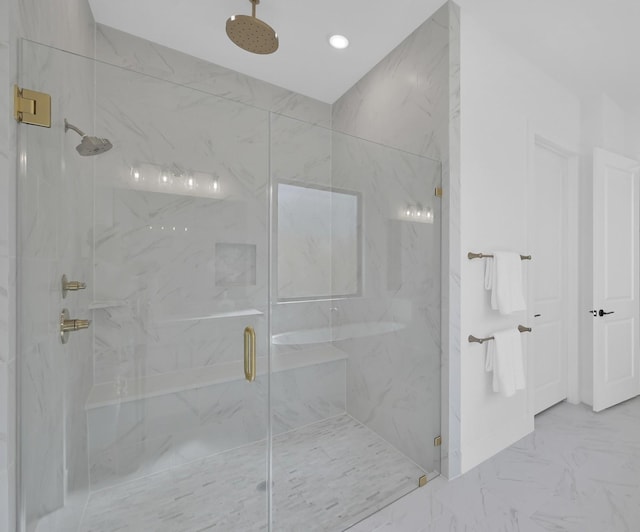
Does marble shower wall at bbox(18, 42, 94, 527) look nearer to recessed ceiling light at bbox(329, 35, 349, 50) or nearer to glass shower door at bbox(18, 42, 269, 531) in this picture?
glass shower door at bbox(18, 42, 269, 531)

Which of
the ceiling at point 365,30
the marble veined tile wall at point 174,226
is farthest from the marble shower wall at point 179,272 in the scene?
the ceiling at point 365,30

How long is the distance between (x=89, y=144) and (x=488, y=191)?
2105 mm

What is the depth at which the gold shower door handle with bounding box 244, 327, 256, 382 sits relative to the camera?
1.36m

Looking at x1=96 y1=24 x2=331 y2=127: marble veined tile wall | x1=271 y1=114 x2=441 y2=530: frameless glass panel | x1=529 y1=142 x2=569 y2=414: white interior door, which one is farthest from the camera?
x1=529 y1=142 x2=569 y2=414: white interior door

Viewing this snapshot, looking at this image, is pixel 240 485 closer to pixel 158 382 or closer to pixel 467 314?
pixel 158 382

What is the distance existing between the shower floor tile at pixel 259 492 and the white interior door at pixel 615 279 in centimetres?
212

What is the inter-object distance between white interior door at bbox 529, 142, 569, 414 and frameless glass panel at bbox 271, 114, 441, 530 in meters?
1.21

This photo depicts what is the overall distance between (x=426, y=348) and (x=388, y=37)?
2112mm

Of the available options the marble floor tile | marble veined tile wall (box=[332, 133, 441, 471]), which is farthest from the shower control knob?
the marble floor tile

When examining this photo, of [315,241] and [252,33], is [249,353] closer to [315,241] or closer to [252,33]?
[315,241]

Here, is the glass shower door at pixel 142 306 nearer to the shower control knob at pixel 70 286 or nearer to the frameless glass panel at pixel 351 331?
the shower control knob at pixel 70 286

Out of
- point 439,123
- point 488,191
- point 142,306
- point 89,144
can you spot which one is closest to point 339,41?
point 439,123

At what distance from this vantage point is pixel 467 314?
5.83 ft
